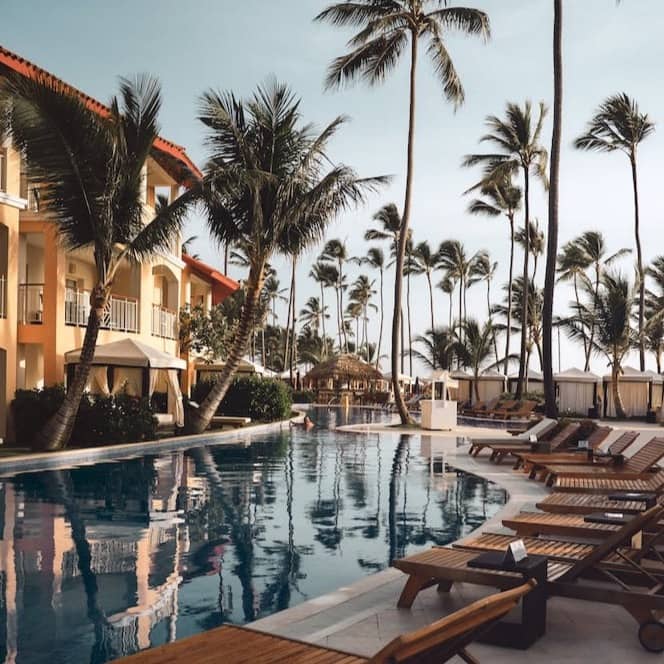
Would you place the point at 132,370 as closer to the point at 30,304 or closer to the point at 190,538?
the point at 30,304

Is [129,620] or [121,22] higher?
[121,22]

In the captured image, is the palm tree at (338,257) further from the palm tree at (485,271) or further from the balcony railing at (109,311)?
the balcony railing at (109,311)

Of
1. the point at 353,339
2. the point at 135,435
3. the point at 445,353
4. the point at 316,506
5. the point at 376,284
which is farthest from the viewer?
the point at 353,339

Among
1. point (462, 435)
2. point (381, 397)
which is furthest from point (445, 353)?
point (462, 435)

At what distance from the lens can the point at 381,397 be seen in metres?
49.3

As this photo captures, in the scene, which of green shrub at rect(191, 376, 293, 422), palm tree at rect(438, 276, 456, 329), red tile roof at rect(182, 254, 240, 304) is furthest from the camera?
palm tree at rect(438, 276, 456, 329)

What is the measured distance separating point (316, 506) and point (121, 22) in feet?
47.2

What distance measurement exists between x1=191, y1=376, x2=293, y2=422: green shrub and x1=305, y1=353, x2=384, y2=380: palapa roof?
1863 cm

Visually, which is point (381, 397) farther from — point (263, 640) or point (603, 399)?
point (263, 640)

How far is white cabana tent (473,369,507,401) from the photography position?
153 ft

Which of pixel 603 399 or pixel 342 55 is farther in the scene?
pixel 603 399

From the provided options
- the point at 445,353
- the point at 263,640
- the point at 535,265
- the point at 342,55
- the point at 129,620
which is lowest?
the point at 129,620

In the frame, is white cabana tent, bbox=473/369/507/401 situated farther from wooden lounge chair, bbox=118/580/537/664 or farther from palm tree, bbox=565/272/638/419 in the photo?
wooden lounge chair, bbox=118/580/537/664

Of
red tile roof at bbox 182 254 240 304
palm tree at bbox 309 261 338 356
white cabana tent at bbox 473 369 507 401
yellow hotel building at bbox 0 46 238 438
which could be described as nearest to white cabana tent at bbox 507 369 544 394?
white cabana tent at bbox 473 369 507 401
